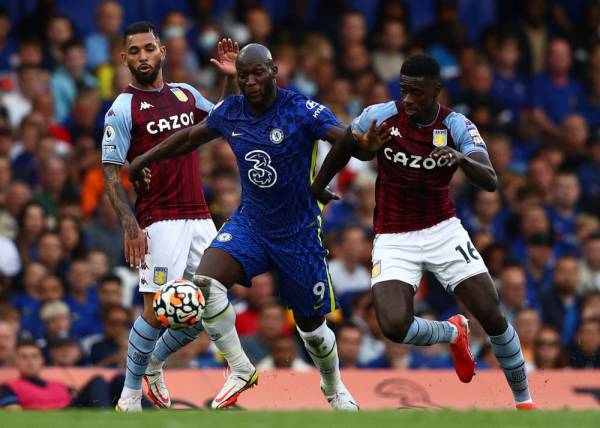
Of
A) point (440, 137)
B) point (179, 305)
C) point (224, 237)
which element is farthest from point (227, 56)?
point (179, 305)

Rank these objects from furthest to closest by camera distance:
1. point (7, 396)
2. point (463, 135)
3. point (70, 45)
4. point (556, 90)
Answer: point (556, 90) < point (70, 45) < point (7, 396) < point (463, 135)

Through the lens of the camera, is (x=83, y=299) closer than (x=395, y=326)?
No

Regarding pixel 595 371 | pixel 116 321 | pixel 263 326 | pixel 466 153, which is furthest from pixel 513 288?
pixel 466 153

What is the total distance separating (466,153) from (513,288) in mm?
5808

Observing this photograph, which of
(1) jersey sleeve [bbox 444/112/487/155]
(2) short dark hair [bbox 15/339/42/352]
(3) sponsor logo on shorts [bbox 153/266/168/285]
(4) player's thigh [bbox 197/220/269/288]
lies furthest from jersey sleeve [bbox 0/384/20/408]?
(1) jersey sleeve [bbox 444/112/487/155]

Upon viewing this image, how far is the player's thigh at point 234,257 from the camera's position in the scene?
462 inches

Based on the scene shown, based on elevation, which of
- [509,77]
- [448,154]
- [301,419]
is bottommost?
[301,419]

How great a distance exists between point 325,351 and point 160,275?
150 cm

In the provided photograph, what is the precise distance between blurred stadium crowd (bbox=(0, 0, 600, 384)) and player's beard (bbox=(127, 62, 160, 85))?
356 centimetres

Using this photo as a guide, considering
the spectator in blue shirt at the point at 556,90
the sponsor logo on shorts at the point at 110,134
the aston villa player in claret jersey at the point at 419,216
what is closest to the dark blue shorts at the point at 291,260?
the aston villa player in claret jersey at the point at 419,216

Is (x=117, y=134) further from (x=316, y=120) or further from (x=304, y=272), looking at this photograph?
(x=304, y=272)

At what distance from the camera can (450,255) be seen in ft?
39.1

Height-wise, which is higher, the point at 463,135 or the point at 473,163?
the point at 463,135

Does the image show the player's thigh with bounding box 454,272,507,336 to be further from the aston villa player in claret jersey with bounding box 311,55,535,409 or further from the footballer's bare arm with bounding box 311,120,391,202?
the footballer's bare arm with bounding box 311,120,391,202
